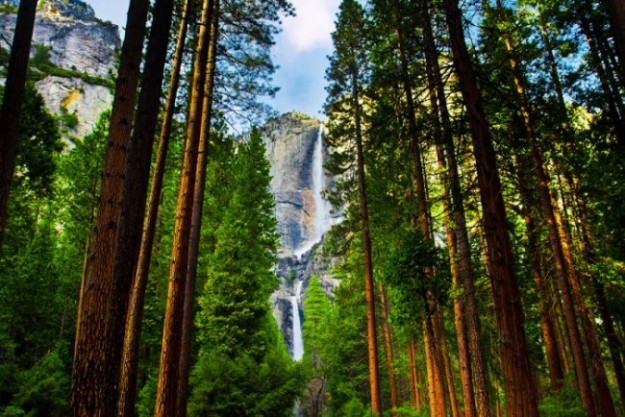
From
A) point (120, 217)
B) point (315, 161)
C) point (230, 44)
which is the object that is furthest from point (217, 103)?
point (315, 161)

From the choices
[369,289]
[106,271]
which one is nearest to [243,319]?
[369,289]

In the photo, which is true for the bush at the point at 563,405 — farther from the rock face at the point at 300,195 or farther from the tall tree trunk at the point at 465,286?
the rock face at the point at 300,195

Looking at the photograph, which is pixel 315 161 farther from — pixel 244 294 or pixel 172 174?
pixel 244 294

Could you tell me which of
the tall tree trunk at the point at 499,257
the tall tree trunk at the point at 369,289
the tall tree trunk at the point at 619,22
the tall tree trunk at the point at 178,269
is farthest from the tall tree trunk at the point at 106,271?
the tall tree trunk at the point at 369,289

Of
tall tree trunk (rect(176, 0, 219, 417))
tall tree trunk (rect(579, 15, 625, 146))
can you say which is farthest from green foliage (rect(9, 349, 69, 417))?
tall tree trunk (rect(579, 15, 625, 146))

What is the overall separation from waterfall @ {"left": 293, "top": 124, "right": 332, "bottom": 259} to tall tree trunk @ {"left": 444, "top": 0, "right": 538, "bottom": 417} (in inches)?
2827

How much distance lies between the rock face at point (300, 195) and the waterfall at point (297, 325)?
759 millimetres

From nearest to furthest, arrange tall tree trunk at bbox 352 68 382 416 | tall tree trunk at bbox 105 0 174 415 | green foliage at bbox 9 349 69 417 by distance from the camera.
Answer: tall tree trunk at bbox 105 0 174 415
tall tree trunk at bbox 352 68 382 416
green foliage at bbox 9 349 69 417

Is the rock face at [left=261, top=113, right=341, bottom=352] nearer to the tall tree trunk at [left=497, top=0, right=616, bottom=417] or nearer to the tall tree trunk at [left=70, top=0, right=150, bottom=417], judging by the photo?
the tall tree trunk at [left=497, top=0, right=616, bottom=417]

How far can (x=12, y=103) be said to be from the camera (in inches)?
257

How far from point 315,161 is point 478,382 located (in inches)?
3205

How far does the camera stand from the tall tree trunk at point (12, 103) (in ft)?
21.2

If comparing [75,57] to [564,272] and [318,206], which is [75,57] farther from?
[564,272]

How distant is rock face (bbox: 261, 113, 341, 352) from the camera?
75062 mm
